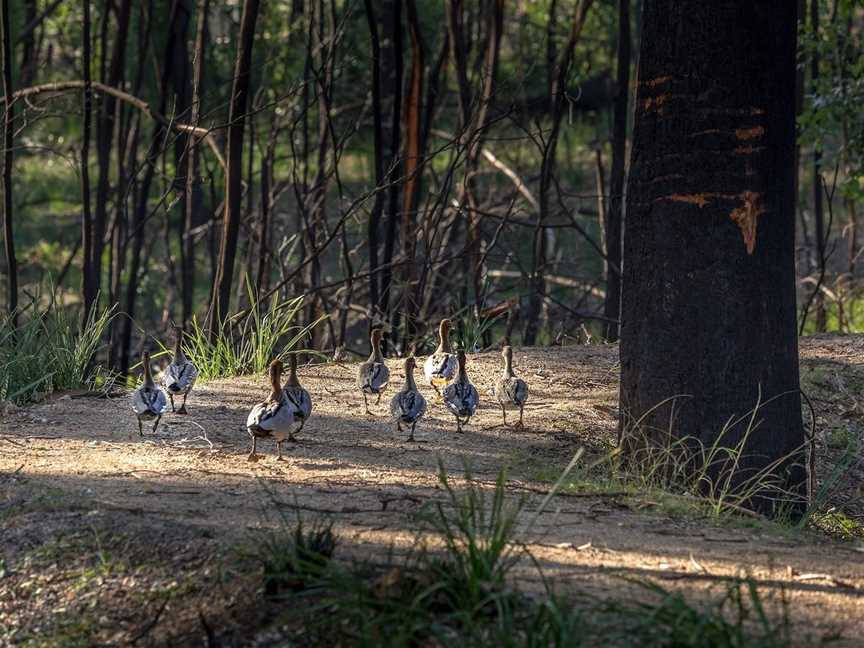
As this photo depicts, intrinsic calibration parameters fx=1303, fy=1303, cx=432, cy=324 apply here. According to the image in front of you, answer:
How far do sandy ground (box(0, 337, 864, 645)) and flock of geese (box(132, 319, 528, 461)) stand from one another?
144 millimetres

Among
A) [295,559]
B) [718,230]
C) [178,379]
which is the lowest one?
[295,559]

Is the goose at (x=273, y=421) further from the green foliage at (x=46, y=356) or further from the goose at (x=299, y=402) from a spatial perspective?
the green foliage at (x=46, y=356)

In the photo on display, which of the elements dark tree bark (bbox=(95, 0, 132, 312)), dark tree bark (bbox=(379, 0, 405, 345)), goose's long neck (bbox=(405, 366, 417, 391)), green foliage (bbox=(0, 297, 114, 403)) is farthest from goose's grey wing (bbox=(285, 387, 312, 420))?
dark tree bark (bbox=(95, 0, 132, 312))

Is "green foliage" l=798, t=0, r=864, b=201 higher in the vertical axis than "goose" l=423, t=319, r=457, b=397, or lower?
higher

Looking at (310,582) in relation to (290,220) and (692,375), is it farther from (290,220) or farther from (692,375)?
(290,220)

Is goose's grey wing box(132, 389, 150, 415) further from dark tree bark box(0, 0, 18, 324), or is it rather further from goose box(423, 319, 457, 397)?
dark tree bark box(0, 0, 18, 324)

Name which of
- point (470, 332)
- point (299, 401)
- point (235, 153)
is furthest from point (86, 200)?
point (299, 401)

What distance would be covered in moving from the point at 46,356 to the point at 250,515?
4494 mm

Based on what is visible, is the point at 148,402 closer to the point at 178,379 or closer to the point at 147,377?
the point at 147,377

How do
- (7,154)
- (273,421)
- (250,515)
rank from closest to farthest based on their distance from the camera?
(250,515) < (273,421) < (7,154)

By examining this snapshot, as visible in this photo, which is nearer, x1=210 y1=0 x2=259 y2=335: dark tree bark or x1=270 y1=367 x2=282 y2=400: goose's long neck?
x1=270 y1=367 x2=282 y2=400: goose's long neck

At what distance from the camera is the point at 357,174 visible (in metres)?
24.7

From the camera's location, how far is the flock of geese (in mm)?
7082

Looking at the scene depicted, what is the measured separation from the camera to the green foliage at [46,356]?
361 inches
